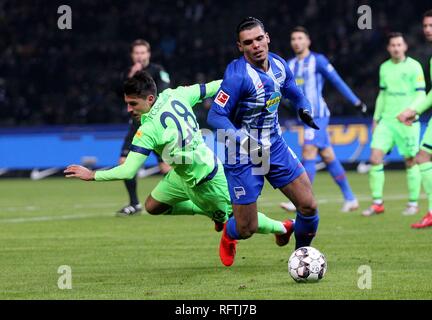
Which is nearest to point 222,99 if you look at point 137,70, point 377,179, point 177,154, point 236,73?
point 236,73

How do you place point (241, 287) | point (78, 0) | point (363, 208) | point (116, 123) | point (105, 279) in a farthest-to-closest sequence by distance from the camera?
1. point (78, 0)
2. point (116, 123)
3. point (363, 208)
4. point (105, 279)
5. point (241, 287)

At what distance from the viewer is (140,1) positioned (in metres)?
27.6

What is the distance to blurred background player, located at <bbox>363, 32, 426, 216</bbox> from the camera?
13.6 metres

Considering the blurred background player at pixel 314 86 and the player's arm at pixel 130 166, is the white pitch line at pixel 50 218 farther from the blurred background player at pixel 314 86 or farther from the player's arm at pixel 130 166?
the player's arm at pixel 130 166

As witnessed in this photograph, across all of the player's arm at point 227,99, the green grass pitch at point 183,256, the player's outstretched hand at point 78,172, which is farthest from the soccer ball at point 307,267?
the player's outstretched hand at point 78,172

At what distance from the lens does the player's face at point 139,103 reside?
341 inches

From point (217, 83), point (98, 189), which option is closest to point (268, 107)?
point (217, 83)

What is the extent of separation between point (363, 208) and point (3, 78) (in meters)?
13.6

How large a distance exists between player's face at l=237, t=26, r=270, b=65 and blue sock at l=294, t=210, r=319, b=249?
1.35 m

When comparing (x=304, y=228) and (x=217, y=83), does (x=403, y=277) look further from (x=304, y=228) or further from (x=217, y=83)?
(x=217, y=83)

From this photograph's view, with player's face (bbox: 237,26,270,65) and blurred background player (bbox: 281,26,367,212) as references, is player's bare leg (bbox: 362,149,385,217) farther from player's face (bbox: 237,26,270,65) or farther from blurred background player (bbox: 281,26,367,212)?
player's face (bbox: 237,26,270,65)

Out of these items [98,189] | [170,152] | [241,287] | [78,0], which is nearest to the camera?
[241,287]

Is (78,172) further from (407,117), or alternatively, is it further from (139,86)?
(407,117)

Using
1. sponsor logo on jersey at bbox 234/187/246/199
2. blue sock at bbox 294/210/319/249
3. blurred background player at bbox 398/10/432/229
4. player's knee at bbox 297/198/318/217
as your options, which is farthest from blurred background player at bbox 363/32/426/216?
sponsor logo on jersey at bbox 234/187/246/199
